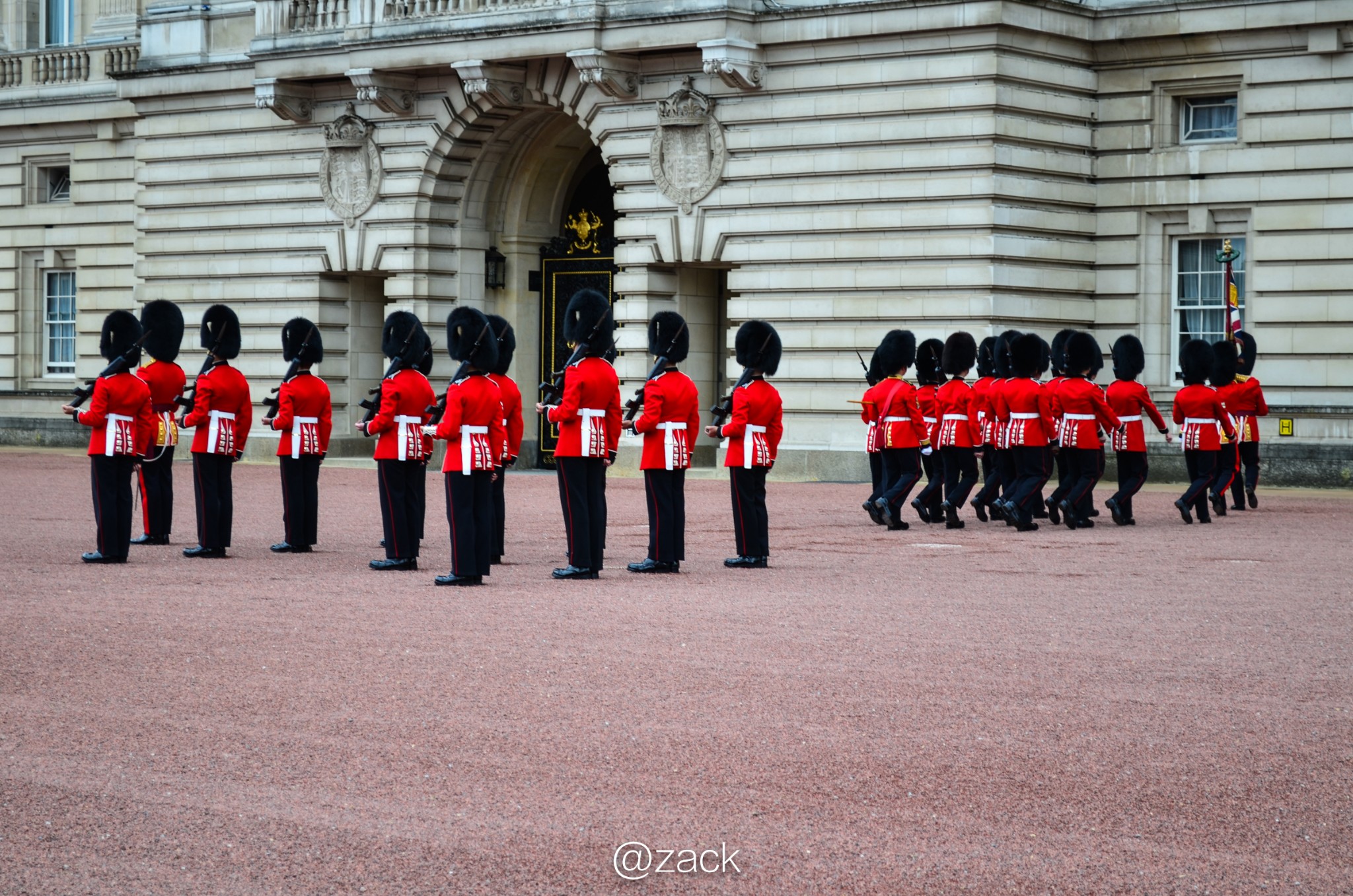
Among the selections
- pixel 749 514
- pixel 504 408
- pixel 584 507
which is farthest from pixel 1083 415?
pixel 584 507

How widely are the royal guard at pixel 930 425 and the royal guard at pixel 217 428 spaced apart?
16.8ft

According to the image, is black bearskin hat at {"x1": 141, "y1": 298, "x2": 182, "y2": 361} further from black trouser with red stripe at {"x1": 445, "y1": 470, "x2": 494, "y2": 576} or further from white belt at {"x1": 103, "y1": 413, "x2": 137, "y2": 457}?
black trouser with red stripe at {"x1": 445, "y1": 470, "x2": 494, "y2": 576}

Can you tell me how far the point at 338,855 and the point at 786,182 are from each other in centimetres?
1686

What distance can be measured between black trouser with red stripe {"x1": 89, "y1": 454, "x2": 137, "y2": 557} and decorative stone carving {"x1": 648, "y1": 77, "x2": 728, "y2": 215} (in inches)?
424

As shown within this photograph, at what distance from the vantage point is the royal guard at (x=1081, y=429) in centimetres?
1509

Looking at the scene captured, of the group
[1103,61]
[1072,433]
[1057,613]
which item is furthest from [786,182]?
[1057,613]

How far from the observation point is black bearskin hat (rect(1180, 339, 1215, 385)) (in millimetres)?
16078

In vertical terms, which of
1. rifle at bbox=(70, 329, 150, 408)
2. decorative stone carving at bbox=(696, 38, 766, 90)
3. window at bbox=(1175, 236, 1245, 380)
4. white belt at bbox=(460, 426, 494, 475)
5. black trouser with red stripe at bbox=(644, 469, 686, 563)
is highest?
decorative stone carving at bbox=(696, 38, 766, 90)

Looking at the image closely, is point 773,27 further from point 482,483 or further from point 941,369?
point 482,483

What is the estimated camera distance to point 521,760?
6137 mm

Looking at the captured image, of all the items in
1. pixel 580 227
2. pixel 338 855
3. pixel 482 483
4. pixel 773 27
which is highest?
pixel 773 27

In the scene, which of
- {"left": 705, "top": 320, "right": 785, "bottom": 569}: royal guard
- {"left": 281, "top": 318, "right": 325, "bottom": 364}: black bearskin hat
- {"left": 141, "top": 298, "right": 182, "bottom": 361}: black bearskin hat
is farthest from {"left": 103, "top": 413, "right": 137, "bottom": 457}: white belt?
{"left": 705, "top": 320, "right": 785, "bottom": 569}: royal guard

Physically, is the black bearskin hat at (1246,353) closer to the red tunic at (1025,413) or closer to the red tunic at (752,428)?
the red tunic at (1025,413)

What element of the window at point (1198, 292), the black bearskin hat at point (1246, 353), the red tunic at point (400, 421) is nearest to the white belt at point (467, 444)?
the red tunic at point (400, 421)
